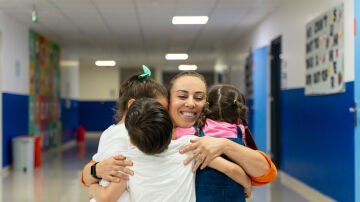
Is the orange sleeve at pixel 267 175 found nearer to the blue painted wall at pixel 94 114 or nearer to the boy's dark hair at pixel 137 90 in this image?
the boy's dark hair at pixel 137 90

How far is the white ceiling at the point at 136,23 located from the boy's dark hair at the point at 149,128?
569cm

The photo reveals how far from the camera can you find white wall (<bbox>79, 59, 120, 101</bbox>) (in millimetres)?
19453

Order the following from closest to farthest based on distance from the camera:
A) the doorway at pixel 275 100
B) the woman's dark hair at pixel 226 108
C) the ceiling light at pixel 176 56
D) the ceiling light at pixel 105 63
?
1. the woman's dark hair at pixel 226 108
2. the doorway at pixel 275 100
3. the ceiling light at pixel 176 56
4. the ceiling light at pixel 105 63

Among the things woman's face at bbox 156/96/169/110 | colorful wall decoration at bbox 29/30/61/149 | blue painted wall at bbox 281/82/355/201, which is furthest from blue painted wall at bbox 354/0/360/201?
colorful wall decoration at bbox 29/30/61/149

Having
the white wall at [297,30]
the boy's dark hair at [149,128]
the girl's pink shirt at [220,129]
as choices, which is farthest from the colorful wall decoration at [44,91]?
the boy's dark hair at [149,128]

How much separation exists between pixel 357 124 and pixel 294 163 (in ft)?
7.94

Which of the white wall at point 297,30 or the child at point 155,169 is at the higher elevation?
the white wall at point 297,30

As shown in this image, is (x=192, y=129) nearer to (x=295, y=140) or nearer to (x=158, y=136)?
(x=158, y=136)

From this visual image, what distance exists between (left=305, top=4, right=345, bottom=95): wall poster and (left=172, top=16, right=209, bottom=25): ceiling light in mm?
2723

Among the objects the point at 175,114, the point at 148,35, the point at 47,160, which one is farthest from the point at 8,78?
the point at 175,114

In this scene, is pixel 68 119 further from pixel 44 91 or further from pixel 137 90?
pixel 137 90

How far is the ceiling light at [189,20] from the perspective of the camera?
26.9 feet

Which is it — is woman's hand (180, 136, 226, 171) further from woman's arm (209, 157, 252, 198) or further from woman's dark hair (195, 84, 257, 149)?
woman's dark hair (195, 84, 257, 149)

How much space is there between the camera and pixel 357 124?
4359 millimetres
